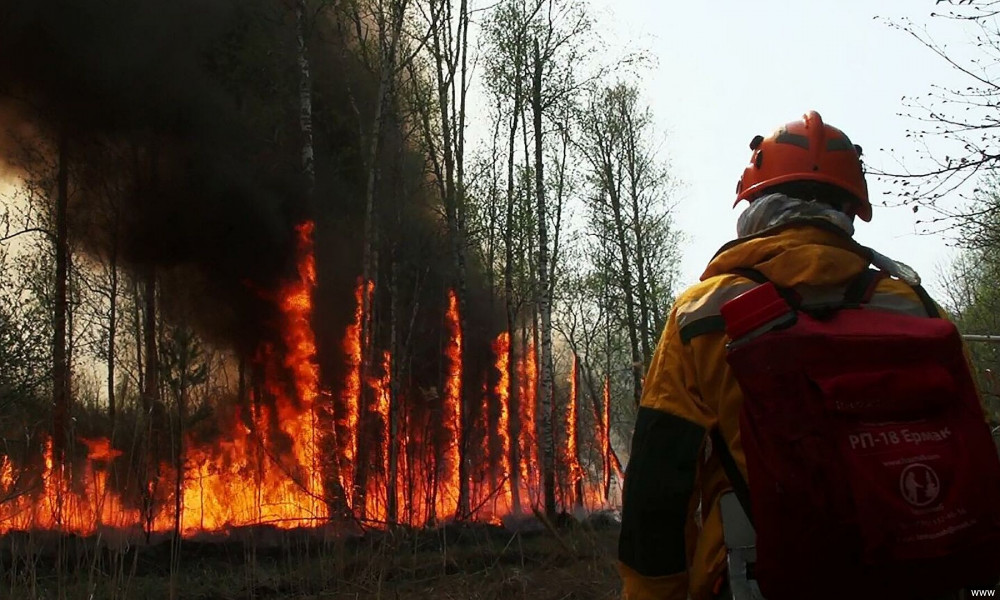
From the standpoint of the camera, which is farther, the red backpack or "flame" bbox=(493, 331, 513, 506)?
"flame" bbox=(493, 331, 513, 506)

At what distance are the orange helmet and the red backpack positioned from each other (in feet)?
1.65

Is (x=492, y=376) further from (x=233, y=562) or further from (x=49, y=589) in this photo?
(x=49, y=589)

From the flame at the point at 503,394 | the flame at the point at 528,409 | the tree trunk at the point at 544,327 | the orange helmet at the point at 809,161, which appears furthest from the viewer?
the flame at the point at 528,409

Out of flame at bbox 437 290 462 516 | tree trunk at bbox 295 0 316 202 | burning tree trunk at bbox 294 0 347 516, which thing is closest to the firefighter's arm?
burning tree trunk at bbox 294 0 347 516

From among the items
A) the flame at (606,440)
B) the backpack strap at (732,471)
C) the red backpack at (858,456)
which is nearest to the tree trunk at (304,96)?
the flame at (606,440)

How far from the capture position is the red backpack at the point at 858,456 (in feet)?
5.36

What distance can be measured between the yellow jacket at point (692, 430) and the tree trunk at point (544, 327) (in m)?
16.4

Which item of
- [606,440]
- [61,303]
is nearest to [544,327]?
[606,440]

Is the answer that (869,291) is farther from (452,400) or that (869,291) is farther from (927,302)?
(452,400)

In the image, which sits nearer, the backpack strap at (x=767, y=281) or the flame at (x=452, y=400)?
the backpack strap at (x=767, y=281)

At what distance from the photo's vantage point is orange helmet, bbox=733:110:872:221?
7.19 ft

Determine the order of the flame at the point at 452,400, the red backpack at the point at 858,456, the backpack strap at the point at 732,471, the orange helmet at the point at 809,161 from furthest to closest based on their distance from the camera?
the flame at the point at 452,400 < the orange helmet at the point at 809,161 < the backpack strap at the point at 732,471 < the red backpack at the point at 858,456

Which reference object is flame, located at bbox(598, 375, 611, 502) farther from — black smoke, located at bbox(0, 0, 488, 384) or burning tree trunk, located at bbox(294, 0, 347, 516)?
burning tree trunk, located at bbox(294, 0, 347, 516)

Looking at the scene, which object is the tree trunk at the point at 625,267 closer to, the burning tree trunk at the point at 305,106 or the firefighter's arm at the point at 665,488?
the burning tree trunk at the point at 305,106
